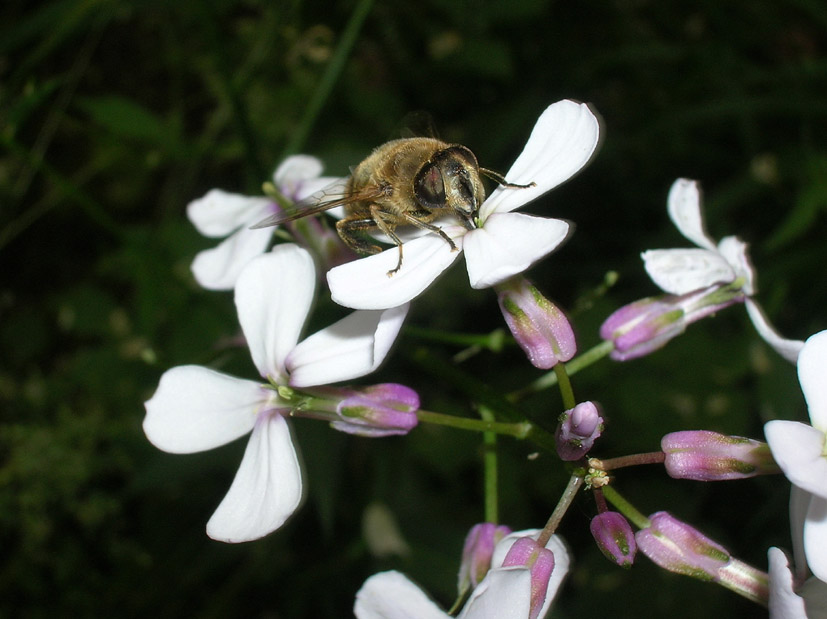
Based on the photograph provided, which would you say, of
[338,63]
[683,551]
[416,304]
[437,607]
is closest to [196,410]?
[437,607]

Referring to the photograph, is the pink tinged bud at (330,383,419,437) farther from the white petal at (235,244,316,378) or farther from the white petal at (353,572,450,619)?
the white petal at (353,572,450,619)

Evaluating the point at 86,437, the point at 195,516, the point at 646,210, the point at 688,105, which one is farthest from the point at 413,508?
the point at 688,105

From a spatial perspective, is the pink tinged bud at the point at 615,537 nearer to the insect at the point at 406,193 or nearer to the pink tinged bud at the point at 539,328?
the pink tinged bud at the point at 539,328

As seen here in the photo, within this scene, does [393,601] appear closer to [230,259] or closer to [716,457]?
[716,457]

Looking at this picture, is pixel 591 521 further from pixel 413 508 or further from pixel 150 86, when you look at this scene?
pixel 150 86

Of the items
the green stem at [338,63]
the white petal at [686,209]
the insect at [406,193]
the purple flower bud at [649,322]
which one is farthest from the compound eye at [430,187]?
the green stem at [338,63]

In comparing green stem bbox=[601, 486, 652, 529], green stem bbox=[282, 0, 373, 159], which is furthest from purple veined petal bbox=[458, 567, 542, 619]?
green stem bbox=[282, 0, 373, 159]
